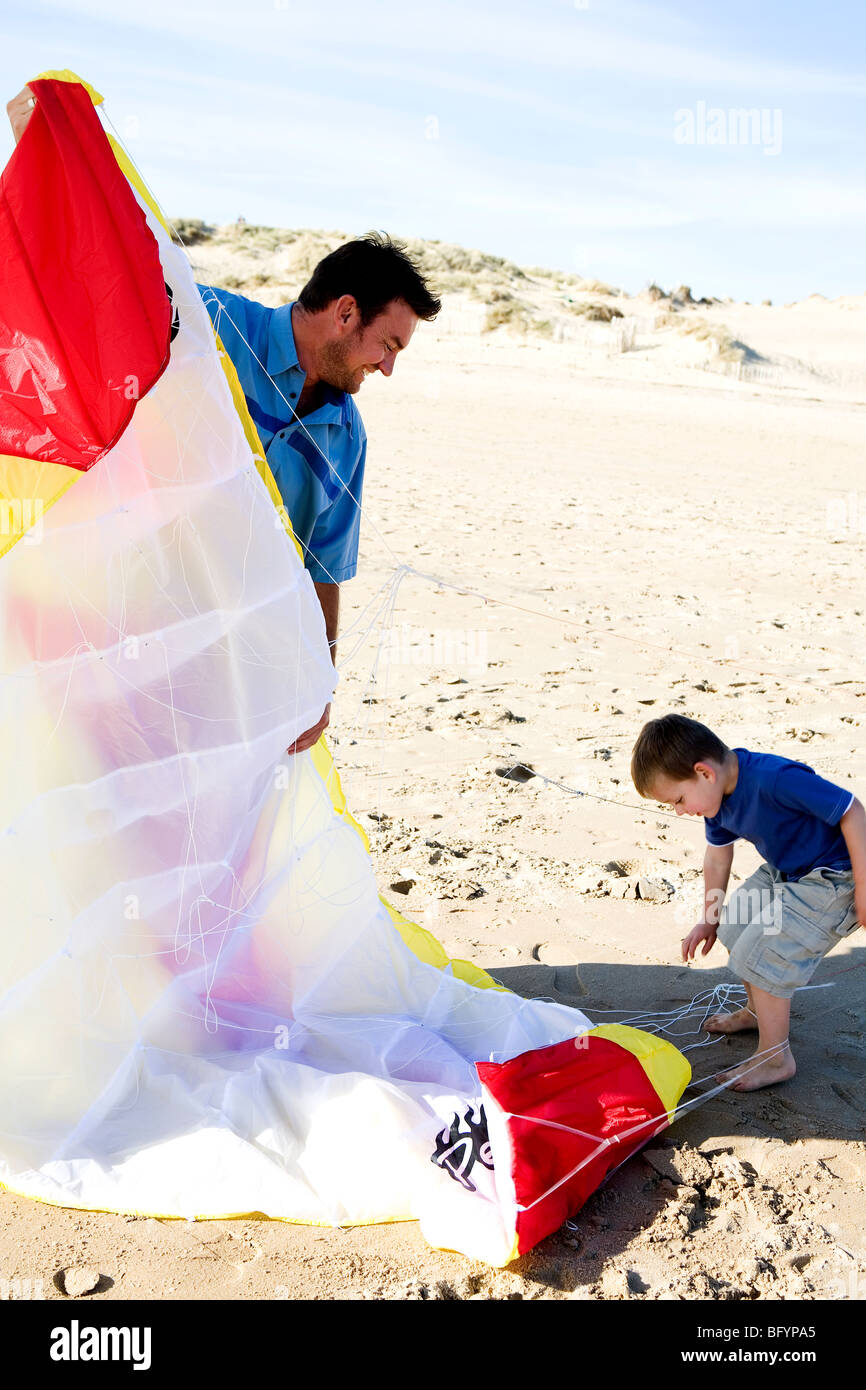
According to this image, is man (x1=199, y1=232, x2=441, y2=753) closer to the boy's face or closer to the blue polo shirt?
the blue polo shirt

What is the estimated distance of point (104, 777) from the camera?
7.95ft

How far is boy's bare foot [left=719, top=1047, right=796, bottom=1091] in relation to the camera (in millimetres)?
2799

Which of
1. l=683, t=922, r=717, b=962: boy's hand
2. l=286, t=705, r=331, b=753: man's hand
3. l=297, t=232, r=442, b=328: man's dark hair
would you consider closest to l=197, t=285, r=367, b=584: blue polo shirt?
l=297, t=232, r=442, b=328: man's dark hair

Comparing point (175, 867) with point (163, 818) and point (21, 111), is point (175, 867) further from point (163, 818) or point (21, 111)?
point (21, 111)

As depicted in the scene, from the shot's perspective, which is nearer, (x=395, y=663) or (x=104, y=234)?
(x=104, y=234)

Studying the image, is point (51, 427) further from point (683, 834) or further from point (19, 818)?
point (683, 834)

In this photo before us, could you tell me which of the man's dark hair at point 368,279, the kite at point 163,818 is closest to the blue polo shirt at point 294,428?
the man's dark hair at point 368,279

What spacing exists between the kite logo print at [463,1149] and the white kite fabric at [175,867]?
1 cm

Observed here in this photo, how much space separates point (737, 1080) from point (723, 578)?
5.26 meters

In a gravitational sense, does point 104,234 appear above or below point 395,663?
above

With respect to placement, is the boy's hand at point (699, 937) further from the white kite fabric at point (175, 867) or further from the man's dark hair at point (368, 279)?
the man's dark hair at point (368, 279)

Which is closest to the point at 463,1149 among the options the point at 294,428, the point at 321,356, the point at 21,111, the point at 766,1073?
the point at 766,1073

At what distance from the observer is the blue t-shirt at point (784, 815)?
9.06ft

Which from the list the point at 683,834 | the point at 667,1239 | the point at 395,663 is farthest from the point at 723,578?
the point at 667,1239
